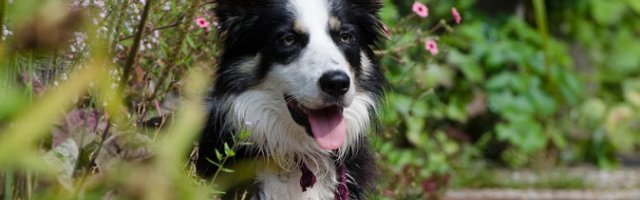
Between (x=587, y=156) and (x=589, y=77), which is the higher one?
(x=589, y=77)

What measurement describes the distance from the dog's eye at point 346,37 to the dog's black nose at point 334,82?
0.68 feet

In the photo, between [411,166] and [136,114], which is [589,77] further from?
[136,114]

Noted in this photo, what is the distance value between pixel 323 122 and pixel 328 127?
0.08ft

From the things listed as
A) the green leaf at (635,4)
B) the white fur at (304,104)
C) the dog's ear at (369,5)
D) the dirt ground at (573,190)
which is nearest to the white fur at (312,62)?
the white fur at (304,104)

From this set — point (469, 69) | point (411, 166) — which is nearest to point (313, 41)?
point (411, 166)

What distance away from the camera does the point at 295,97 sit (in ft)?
11.2

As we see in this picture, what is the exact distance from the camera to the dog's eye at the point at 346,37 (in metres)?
3.45

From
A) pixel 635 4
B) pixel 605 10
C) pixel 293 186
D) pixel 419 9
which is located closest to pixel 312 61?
pixel 293 186

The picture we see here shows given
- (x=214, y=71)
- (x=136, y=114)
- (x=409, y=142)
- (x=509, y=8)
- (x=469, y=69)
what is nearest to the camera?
(x=136, y=114)

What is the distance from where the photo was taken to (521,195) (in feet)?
22.1

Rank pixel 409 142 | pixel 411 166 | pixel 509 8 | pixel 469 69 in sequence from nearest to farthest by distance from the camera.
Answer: pixel 411 166 < pixel 409 142 < pixel 469 69 < pixel 509 8

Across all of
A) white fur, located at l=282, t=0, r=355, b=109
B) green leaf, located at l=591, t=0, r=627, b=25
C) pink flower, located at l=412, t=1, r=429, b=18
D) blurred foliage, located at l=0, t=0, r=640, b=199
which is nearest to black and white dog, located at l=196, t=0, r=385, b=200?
white fur, located at l=282, t=0, r=355, b=109

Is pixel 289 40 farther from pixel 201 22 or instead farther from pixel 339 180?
pixel 339 180

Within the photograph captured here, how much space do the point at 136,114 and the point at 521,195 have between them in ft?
13.8
